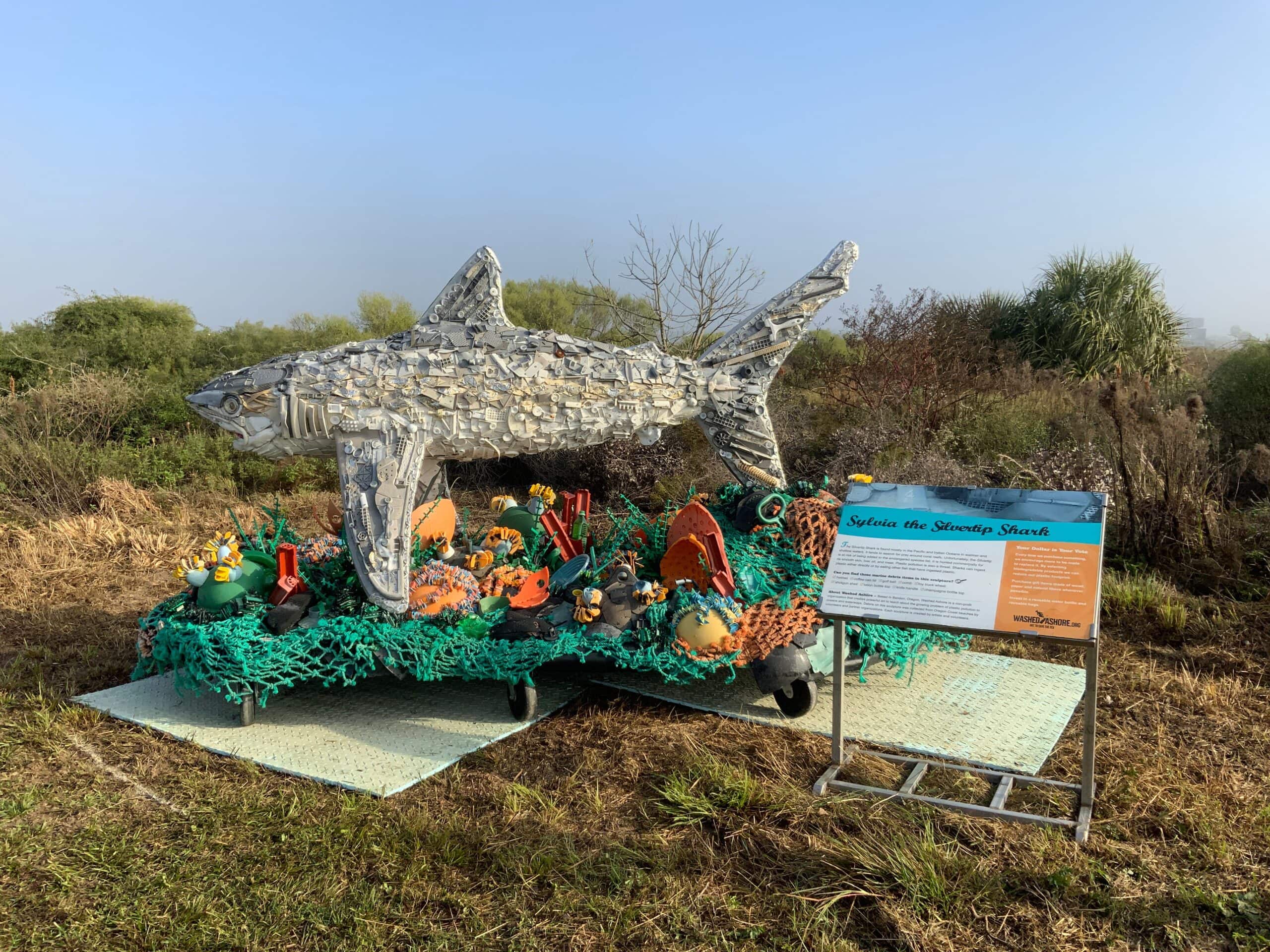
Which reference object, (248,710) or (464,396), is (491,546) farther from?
(248,710)

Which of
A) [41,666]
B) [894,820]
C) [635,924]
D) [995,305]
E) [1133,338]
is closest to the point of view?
[635,924]

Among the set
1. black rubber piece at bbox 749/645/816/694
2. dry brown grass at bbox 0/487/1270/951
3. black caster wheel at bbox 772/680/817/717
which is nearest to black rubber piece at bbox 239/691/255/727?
dry brown grass at bbox 0/487/1270/951

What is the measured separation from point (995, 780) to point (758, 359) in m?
2.29

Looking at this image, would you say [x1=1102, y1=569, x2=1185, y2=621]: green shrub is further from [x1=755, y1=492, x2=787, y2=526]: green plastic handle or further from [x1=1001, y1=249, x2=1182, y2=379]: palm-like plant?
[x1=1001, y1=249, x2=1182, y2=379]: palm-like plant

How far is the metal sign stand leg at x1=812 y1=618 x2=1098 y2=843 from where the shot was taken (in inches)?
115

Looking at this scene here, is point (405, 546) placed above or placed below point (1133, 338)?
below

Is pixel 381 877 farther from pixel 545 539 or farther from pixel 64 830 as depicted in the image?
pixel 545 539

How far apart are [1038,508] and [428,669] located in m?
2.53

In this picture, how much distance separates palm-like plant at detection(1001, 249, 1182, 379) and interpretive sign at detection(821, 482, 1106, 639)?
10422 mm

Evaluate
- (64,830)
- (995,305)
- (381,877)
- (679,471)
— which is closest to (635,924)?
(381,877)

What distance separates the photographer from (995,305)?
14758 millimetres

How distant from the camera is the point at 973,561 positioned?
2.93 m

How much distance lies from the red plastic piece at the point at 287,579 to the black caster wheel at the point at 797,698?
7.35 feet

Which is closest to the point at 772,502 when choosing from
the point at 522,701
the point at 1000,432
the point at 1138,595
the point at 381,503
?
the point at 522,701
